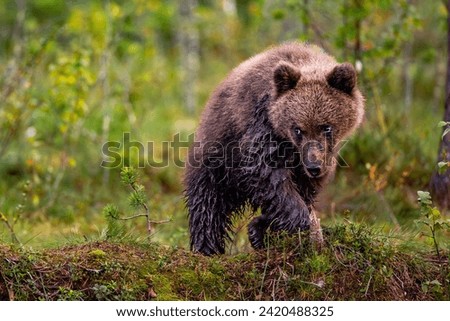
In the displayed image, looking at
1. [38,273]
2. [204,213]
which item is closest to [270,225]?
[204,213]

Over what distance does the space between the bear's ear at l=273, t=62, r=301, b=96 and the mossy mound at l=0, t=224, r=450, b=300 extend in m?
1.33

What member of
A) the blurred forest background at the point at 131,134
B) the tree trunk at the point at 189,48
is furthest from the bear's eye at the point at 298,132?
the tree trunk at the point at 189,48

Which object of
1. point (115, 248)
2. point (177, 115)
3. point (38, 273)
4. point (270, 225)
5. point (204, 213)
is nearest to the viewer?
point (38, 273)

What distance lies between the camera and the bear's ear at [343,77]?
6480 mm

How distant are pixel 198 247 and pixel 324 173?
1476 mm

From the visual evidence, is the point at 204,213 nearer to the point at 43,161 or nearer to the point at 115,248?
the point at 115,248

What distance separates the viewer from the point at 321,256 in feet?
19.5

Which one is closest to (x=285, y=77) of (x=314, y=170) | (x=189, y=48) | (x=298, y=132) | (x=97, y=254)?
(x=298, y=132)

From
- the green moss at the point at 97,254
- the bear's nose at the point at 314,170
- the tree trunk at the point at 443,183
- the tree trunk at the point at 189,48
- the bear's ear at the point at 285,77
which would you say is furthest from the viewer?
the tree trunk at the point at 189,48

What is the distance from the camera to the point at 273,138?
6.60 m

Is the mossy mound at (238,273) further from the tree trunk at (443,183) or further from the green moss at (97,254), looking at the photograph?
the tree trunk at (443,183)

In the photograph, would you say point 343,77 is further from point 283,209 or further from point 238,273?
point 238,273

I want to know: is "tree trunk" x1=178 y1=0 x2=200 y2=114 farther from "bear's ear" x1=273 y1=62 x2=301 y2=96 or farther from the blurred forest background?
"bear's ear" x1=273 y1=62 x2=301 y2=96

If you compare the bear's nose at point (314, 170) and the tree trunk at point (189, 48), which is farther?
the tree trunk at point (189, 48)
